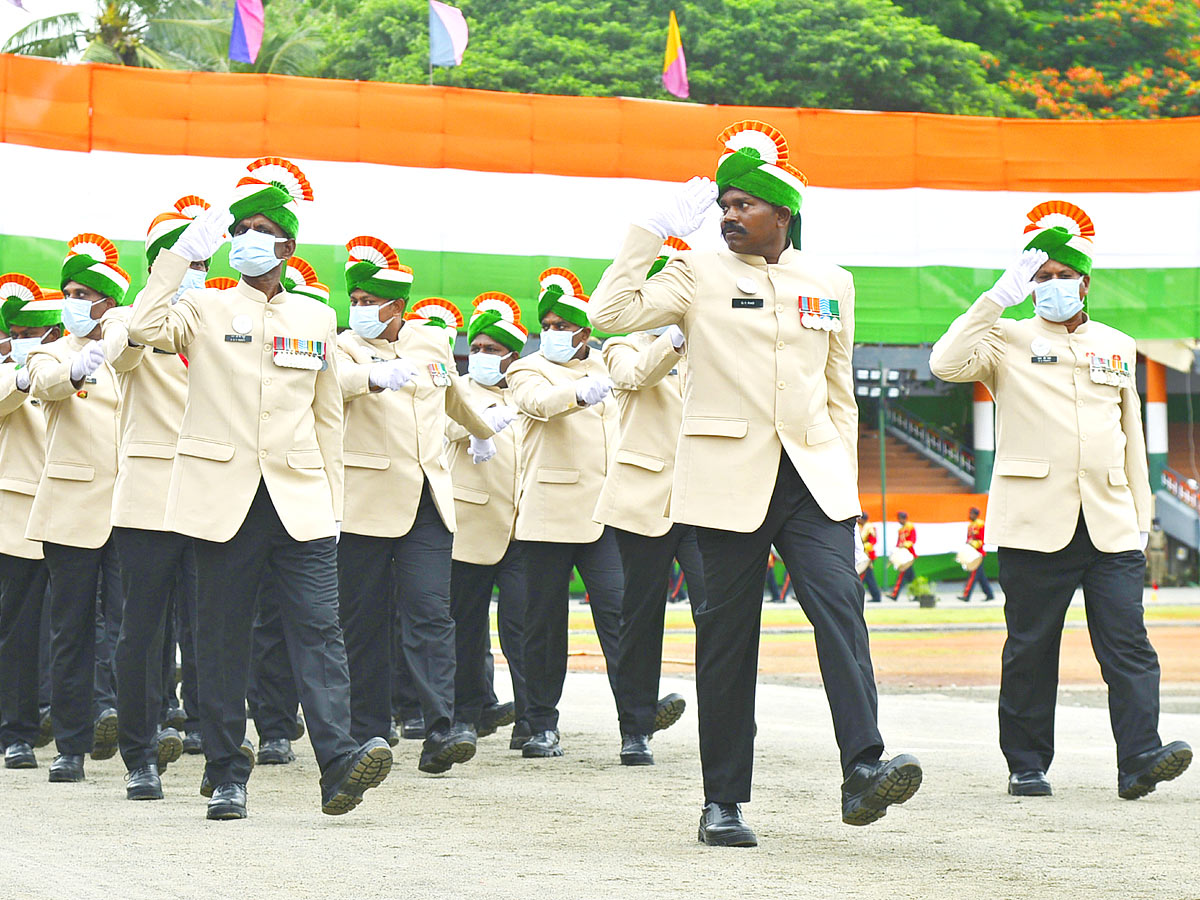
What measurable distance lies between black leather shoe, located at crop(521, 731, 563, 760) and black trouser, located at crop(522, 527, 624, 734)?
46 mm

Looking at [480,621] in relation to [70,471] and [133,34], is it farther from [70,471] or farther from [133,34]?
[133,34]

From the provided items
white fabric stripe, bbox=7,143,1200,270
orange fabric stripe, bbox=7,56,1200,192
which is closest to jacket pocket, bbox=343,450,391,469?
white fabric stripe, bbox=7,143,1200,270

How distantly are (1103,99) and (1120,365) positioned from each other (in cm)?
3477

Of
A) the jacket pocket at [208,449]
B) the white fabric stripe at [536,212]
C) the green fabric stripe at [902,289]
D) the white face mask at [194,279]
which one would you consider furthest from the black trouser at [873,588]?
the jacket pocket at [208,449]

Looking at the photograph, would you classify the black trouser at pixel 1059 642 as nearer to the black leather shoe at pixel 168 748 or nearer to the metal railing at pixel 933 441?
the black leather shoe at pixel 168 748

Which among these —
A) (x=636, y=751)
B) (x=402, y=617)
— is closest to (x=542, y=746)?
(x=636, y=751)

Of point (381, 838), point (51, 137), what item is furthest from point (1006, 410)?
point (51, 137)

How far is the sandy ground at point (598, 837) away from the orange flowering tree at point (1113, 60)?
33150 millimetres

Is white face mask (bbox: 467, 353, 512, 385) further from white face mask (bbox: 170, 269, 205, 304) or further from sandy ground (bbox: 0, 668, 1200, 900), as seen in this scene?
white face mask (bbox: 170, 269, 205, 304)

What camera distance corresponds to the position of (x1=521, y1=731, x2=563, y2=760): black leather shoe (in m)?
9.05

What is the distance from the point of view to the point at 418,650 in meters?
8.36

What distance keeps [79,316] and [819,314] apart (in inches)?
140

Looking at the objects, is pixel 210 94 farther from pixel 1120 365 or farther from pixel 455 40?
pixel 1120 365

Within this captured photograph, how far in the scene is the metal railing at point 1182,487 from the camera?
35625mm
